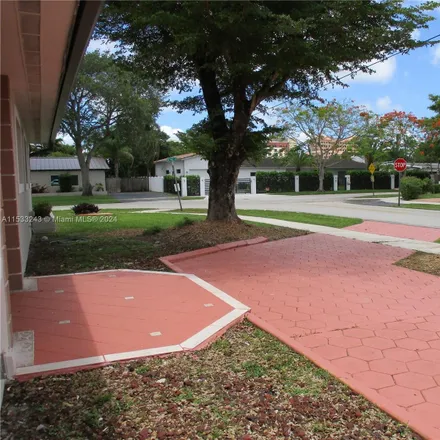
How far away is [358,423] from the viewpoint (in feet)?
9.48

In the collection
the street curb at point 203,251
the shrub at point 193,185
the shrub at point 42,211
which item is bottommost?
the street curb at point 203,251

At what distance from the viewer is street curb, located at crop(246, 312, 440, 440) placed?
2.81 metres

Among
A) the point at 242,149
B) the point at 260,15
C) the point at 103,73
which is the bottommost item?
the point at 242,149

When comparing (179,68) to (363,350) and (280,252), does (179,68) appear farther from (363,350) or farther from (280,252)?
(363,350)

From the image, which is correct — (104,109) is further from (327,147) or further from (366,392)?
(366,392)

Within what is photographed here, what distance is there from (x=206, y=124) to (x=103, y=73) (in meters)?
24.4

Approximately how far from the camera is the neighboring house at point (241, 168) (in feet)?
143

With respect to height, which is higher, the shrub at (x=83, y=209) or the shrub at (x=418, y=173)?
the shrub at (x=418, y=173)

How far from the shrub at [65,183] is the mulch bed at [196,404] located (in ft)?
137

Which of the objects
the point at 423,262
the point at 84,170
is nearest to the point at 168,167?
the point at 84,170

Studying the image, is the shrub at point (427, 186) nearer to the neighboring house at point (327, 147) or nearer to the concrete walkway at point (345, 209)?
the neighboring house at point (327, 147)

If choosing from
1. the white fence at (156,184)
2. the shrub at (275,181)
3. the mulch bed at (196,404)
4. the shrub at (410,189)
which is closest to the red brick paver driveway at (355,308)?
the mulch bed at (196,404)

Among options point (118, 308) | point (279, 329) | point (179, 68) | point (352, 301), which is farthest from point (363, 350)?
point (179, 68)

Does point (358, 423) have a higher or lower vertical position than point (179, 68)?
lower
